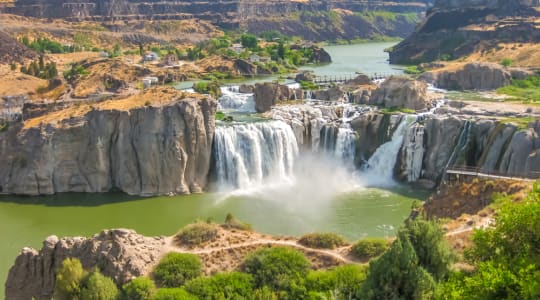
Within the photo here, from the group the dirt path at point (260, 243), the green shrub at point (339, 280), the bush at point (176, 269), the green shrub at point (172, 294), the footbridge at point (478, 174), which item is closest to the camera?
the green shrub at point (339, 280)

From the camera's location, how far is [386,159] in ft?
145

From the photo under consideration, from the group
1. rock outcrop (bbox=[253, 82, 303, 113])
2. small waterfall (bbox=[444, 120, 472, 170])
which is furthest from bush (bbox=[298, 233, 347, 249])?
rock outcrop (bbox=[253, 82, 303, 113])

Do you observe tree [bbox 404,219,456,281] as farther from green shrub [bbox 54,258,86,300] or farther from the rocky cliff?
the rocky cliff

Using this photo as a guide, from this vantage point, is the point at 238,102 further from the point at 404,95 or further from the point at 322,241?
the point at 322,241

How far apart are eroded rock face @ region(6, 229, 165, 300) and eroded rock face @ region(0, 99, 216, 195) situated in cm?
1814

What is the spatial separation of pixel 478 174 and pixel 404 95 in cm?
1612

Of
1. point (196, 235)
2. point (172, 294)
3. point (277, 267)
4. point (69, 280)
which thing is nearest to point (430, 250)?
point (277, 267)

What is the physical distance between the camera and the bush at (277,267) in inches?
796

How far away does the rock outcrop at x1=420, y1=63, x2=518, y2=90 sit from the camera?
209ft

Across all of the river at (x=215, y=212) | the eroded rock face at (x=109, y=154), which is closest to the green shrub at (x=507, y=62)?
the river at (x=215, y=212)

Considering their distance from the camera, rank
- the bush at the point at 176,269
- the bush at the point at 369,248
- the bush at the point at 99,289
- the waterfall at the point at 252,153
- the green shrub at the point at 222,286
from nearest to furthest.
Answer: the green shrub at the point at 222,286
the bush at the point at 99,289
the bush at the point at 176,269
the bush at the point at 369,248
the waterfall at the point at 252,153

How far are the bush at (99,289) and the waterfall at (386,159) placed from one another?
26001mm

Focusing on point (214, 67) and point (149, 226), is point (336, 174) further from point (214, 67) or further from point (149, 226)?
point (214, 67)

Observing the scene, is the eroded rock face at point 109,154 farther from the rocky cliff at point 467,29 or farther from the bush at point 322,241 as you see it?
the rocky cliff at point 467,29
